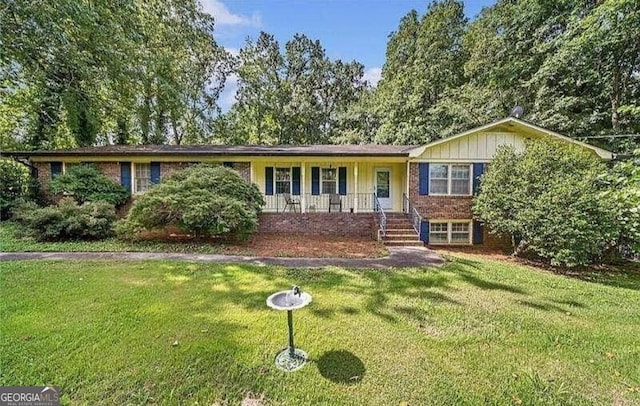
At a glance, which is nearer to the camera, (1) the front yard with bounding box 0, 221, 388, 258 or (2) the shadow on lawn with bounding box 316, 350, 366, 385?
(2) the shadow on lawn with bounding box 316, 350, 366, 385

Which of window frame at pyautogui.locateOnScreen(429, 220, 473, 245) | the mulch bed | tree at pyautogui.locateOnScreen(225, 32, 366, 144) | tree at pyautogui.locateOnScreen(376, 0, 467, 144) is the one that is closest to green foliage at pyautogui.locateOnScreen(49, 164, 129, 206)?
the mulch bed

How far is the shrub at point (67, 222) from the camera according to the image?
28.2 feet

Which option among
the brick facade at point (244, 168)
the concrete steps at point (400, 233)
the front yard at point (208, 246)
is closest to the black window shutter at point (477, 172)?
the concrete steps at point (400, 233)

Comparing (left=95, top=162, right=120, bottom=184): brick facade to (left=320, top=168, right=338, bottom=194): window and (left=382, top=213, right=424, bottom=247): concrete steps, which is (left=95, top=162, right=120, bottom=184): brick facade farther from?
(left=382, top=213, right=424, bottom=247): concrete steps

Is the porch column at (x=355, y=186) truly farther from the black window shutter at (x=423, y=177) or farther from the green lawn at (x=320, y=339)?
the green lawn at (x=320, y=339)

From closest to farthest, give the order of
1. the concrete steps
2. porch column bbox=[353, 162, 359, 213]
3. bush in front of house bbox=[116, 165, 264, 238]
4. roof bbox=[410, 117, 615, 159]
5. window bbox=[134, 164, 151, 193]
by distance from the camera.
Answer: bush in front of house bbox=[116, 165, 264, 238] < the concrete steps < roof bbox=[410, 117, 615, 159] < porch column bbox=[353, 162, 359, 213] < window bbox=[134, 164, 151, 193]

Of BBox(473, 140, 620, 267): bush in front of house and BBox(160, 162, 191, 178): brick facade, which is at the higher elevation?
BBox(160, 162, 191, 178): brick facade

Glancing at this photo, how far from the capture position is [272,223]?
11375 mm

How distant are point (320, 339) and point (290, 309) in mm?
1002

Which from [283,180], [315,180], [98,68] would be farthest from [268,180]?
[98,68]

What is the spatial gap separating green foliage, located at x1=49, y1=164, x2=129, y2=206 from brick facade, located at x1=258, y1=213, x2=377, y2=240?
535 centimetres

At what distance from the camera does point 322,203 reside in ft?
41.3

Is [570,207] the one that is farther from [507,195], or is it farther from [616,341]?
[616,341]

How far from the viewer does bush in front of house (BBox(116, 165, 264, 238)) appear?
8.70m
